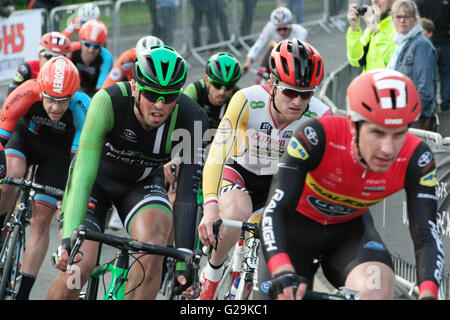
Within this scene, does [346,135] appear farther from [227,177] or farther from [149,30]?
[149,30]

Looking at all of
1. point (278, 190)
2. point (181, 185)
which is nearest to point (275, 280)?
point (278, 190)

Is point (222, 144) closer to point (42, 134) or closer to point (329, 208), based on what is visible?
point (329, 208)

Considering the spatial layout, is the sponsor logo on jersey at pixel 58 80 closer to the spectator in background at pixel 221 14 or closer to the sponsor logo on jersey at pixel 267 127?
the sponsor logo on jersey at pixel 267 127

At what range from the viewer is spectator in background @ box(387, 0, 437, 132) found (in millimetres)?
9467

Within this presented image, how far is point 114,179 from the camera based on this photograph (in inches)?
252

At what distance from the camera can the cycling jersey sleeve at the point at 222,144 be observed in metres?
5.95

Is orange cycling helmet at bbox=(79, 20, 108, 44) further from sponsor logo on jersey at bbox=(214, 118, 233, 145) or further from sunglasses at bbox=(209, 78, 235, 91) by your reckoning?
sponsor logo on jersey at bbox=(214, 118, 233, 145)

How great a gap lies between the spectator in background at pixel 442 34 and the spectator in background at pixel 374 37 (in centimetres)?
167

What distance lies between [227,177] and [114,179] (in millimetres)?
895

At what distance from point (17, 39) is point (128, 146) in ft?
33.7

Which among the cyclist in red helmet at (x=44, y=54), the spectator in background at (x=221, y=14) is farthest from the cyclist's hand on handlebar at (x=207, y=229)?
→ the spectator in background at (x=221, y=14)

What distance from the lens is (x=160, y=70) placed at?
5.64 metres

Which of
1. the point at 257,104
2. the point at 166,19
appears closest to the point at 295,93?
the point at 257,104
